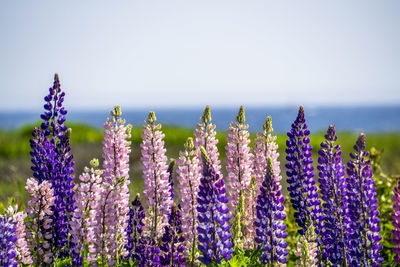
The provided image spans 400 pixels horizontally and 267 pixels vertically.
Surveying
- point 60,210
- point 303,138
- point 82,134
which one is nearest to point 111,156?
point 60,210

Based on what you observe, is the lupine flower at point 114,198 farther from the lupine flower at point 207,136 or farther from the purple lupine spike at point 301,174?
the purple lupine spike at point 301,174

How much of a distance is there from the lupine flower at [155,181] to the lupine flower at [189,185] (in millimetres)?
130

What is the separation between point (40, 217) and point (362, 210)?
8.34 ft

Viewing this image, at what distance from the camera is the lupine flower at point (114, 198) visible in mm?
3355

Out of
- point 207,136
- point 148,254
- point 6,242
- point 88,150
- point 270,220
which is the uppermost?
point 88,150

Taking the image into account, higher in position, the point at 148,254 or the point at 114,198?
the point at 114,198

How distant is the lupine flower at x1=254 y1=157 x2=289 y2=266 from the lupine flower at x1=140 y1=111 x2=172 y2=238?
0.75 meters

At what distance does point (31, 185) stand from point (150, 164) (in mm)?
923

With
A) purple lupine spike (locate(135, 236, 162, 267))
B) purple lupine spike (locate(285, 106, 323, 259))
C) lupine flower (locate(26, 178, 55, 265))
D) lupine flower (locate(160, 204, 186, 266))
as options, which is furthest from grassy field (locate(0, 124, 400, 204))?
lupine flower (locate(160, 204, 186, 266))

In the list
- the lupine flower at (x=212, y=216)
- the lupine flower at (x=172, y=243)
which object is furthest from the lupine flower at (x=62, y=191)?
the lupine flower at (x=212, y=216)

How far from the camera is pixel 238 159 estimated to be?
12.1ft

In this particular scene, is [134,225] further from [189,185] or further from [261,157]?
[261,157]

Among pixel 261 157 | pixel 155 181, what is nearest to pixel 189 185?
pixel 155 181

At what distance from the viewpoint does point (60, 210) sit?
353 cm
